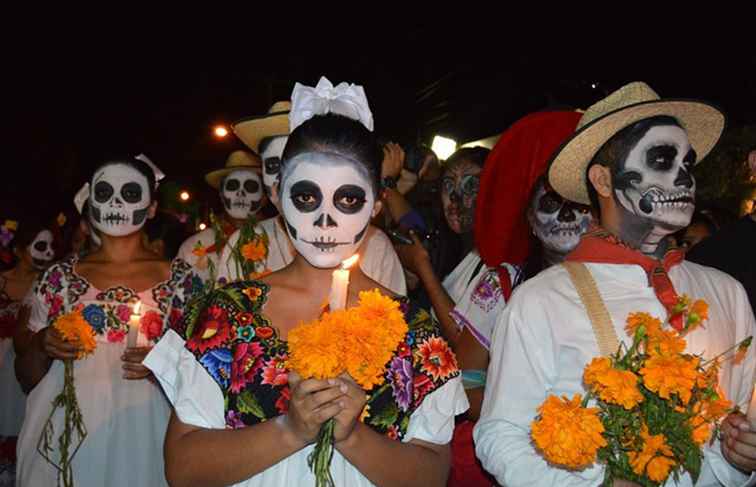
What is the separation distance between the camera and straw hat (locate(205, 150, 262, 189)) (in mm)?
7848

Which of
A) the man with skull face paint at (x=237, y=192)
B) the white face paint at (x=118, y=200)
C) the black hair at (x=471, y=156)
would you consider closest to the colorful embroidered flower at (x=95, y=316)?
the white face paint at (x=118, y=200)

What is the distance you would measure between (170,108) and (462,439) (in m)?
28.1

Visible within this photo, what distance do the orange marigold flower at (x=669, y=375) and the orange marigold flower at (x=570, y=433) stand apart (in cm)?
19

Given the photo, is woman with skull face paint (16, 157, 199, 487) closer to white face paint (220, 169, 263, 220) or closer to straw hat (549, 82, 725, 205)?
white face paint (220, 169, 263, 220)

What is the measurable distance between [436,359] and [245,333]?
25.0 inches

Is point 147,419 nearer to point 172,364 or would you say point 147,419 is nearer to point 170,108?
point 172,364

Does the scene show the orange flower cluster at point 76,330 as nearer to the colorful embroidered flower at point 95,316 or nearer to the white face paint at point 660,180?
the colorful embroidered flower at point 95,316

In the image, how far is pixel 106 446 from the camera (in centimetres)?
505

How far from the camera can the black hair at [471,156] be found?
5469mm

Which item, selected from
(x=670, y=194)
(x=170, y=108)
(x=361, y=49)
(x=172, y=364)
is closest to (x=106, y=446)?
(x=172, y=364)

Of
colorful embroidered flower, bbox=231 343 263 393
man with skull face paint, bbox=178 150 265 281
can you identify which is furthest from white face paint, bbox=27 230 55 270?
colorful embroidered flower, bbox=231 343 263 393

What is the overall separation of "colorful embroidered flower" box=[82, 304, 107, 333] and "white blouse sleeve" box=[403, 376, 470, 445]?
2.90 m

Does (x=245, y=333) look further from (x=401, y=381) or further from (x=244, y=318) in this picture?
(x=401, y=381)

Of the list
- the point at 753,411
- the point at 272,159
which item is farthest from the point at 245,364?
the point at 272,159
